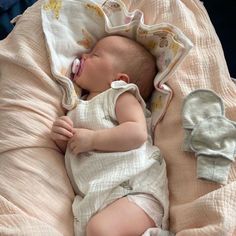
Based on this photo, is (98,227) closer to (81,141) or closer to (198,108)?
(81,141)

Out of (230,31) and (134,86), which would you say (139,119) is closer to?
(134,86)

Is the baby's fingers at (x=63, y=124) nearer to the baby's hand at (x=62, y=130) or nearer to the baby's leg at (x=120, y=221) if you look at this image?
the baby's hand at (x=62, y=130)

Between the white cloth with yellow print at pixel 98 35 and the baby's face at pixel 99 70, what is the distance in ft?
0.13

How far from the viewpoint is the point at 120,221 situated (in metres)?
1.08

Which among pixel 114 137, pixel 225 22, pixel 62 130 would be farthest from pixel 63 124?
pixel 225 22

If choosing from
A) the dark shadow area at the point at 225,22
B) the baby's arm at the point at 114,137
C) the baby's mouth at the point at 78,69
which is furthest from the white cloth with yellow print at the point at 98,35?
the dark shadow area at the point at 225,22

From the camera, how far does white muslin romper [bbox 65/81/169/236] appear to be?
3.71ft

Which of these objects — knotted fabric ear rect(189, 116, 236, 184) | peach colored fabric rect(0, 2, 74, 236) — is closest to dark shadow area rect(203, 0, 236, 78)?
knotted fabric ear rect(189, 116, 236, 184)

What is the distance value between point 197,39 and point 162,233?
595 mm

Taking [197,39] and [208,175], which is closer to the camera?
[208,175]

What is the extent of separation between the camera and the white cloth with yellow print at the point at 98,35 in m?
1.32

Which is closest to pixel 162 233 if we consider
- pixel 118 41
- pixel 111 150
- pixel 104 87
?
pixel 111 150

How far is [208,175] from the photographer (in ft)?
3.71

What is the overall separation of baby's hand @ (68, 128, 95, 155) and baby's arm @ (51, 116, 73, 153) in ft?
0.05
